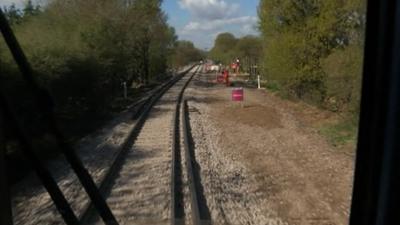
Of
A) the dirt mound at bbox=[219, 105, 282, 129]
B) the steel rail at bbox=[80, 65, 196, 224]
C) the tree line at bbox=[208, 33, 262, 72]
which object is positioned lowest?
the tree line at bbox=[208, 33, 262, 72]

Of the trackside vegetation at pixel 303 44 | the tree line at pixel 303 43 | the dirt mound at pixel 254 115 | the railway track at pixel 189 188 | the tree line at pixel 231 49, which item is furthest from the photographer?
the tree line at pixel 231 49

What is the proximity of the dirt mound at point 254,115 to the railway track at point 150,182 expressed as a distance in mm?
3509

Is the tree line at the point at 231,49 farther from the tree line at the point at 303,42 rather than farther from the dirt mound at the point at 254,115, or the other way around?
the dirt mound at the point at 254,115

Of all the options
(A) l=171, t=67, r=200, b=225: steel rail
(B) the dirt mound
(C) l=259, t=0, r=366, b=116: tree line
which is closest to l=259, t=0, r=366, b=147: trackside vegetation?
(C) l=259, t=0, r=366, b=116: tree line

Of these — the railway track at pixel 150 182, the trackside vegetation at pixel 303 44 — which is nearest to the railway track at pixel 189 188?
the railway track at pixel 150 182

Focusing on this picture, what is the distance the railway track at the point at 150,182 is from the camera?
7.21 m

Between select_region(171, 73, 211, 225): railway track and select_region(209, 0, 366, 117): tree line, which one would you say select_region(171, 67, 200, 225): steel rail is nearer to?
select_region(171, 73, 211, 225): railway track

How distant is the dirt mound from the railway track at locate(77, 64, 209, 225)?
11.5 feet

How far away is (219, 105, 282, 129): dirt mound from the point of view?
18695mm

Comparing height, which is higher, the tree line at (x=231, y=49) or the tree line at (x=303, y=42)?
the tree line at (x=303, y=42)

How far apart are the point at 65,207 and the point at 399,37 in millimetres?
1336

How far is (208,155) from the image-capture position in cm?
1215

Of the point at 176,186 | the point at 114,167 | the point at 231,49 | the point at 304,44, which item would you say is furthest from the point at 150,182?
the point at 231,49

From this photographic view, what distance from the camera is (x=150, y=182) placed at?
30.9 feet
